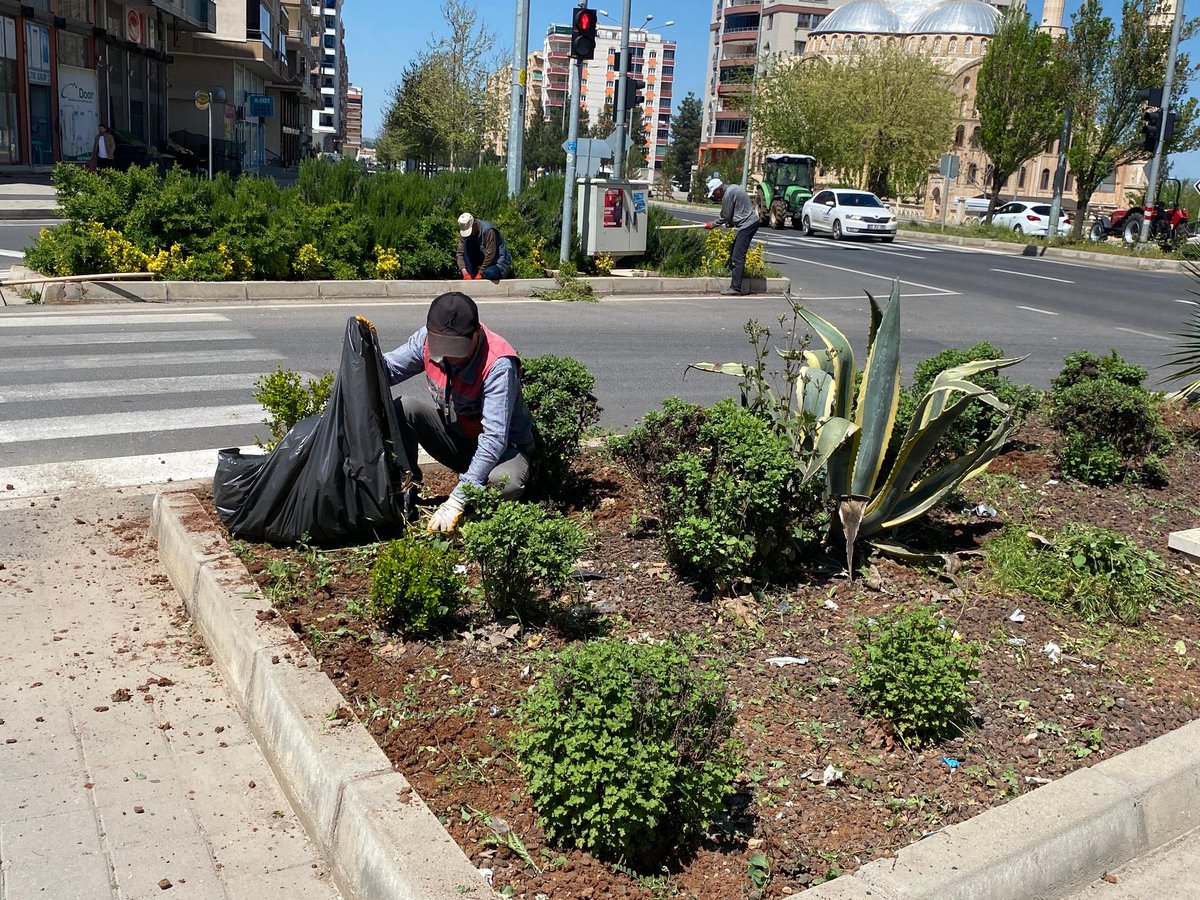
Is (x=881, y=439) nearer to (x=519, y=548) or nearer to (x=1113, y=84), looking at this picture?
(x=519, y=548)

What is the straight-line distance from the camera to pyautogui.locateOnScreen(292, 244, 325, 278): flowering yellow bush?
13531 millimetres

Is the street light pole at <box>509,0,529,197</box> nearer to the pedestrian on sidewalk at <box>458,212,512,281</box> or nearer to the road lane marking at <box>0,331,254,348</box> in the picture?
the pedestrian on sidewalk at <box>458,212,512,281</box>

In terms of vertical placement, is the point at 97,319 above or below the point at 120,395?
above

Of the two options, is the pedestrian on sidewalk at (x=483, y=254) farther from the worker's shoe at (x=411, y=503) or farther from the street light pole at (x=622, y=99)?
the worker's shoe at (x=411, y=503)

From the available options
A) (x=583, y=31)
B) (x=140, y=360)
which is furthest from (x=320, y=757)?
(x=583, y=31)

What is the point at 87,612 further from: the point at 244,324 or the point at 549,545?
the point at 244,324

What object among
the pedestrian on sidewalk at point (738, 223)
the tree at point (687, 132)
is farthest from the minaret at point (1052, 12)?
the pedestrian on sidewalk at point (738, 223)

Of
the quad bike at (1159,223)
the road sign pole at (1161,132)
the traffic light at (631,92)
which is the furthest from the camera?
the quad bike at (1159,223)

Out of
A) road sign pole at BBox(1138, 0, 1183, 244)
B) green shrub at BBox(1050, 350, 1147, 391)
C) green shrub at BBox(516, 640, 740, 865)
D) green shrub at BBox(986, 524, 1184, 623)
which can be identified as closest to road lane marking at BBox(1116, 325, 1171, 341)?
green shrub at BBox(1050, 350, 1147, 391)

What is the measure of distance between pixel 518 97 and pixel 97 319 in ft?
28.2

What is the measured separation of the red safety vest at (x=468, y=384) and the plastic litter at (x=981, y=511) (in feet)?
7.58

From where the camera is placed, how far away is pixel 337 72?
14538 centimetres

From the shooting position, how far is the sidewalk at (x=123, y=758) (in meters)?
3.01

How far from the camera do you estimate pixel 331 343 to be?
34.0 ft
